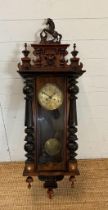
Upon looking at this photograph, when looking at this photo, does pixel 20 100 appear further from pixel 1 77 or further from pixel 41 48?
pixel 41 48

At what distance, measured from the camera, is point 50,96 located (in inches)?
46.8

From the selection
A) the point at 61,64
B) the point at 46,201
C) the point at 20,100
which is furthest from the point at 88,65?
the point at 46,201

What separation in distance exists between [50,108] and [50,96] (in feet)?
0.16

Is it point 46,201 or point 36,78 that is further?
point 46,201

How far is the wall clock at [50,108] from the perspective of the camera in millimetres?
1146

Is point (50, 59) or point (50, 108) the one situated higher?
point (50, 59)

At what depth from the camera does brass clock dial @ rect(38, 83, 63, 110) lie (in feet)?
3.90

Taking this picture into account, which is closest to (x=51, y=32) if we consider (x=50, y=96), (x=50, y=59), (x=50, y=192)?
(x=50, y=59)

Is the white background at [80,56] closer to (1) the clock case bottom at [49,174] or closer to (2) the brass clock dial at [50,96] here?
(2) the brass clock dial at [50,96]

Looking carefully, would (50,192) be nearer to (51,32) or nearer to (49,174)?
(49,174)

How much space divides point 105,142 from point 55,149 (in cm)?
36

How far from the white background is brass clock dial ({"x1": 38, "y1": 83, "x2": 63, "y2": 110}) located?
6.7 inches

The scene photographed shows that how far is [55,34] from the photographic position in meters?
1.17

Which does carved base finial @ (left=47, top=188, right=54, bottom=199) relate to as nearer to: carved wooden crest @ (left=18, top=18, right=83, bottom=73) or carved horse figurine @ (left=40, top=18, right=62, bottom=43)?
carved wooden crest @ (left=18, top=18, right=83, bottom=73)
